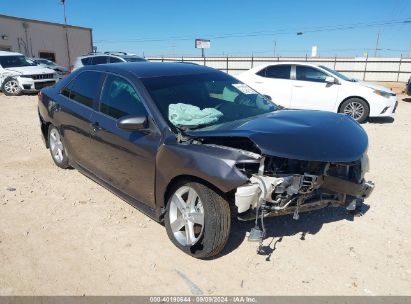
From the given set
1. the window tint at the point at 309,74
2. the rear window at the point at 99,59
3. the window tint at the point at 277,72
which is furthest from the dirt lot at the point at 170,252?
the rear window at the point at 99,59

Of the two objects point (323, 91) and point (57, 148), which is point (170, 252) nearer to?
point (57, 148)

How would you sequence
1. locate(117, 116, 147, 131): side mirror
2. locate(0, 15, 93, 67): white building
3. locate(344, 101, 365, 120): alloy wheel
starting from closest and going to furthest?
locate(117, 116, 147, 131): side mirror, locate(344, 101, 365, 120): alloy wheel, locate(0, 15, 93, 67): white building

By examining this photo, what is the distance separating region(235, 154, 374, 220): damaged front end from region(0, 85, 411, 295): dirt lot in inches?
18.4

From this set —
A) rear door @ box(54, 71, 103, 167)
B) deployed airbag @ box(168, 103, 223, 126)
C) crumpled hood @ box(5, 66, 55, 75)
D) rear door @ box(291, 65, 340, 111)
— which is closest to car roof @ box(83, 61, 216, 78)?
rear door @ box(54, 71, 103, 167)

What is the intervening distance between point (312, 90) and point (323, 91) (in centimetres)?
28

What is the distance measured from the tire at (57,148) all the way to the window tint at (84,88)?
69 centimetres

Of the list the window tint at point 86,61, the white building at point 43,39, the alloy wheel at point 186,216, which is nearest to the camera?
the alloy wheel at point 186,216

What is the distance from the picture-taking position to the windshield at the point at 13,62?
49.0 ft

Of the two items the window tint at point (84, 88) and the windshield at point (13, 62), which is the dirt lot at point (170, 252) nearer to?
the window tint at point (84, 88)

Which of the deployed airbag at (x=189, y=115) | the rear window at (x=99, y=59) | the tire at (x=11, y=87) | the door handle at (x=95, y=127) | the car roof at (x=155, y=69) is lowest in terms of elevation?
the tire at (x=11, y=87)

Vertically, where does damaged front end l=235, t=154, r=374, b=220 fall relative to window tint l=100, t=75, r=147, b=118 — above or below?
below

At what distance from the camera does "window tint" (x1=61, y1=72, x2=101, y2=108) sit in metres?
4.23

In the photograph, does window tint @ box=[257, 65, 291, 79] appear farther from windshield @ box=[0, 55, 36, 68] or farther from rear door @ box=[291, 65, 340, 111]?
windshield @ box=[0, 55, 36, 68]

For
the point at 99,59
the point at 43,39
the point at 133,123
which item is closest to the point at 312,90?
the point at 133,123
